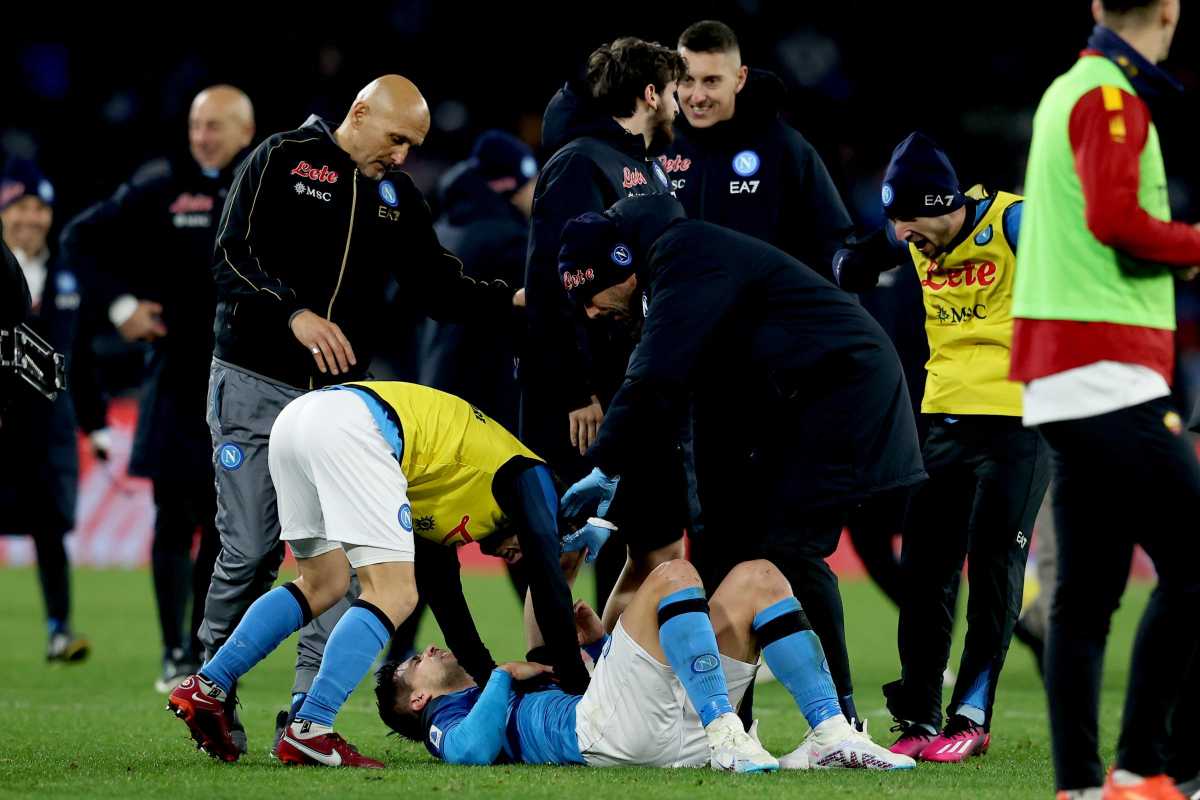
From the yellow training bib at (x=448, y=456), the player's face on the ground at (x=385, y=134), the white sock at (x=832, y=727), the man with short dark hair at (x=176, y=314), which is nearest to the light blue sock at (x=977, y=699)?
the white sock at (x=832, y=727)

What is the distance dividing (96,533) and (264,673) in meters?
7.33

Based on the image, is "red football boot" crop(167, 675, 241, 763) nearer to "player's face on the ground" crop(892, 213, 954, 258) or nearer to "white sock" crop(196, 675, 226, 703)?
"white sock" crop(196, 675, 226, 703)

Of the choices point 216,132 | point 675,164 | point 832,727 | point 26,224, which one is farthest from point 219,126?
point 832,727

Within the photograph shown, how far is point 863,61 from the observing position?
2109 cm

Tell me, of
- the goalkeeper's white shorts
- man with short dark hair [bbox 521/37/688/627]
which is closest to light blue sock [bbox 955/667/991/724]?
the goalkeeper's white shorts

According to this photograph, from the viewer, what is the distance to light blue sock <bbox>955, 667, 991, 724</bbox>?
593 centimetres

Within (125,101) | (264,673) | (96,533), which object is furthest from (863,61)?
(264,673)

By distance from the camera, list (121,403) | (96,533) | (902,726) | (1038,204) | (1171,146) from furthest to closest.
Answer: (1171,146)
(121,403)
(96,533)
(902,726)
(1038,204)

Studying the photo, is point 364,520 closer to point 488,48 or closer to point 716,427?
point 716,427

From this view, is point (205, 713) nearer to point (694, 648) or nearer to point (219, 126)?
point (694, 648)

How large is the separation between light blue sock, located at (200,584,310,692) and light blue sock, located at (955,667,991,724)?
225 cm

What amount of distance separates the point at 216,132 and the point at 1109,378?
5.28m

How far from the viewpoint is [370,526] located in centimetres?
537

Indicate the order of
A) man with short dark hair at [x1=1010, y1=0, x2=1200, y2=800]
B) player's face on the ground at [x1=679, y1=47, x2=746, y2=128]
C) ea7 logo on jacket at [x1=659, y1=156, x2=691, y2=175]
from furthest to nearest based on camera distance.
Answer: ea7 logo on jacket at [x1=659, y1=156, x2=691, y2=175] < player's face on the ground at [x1=679, y1=47, x2=746, y2=128] < man with short dark hair at [x1=1010, y1=0, x2=1200, y2=800]
